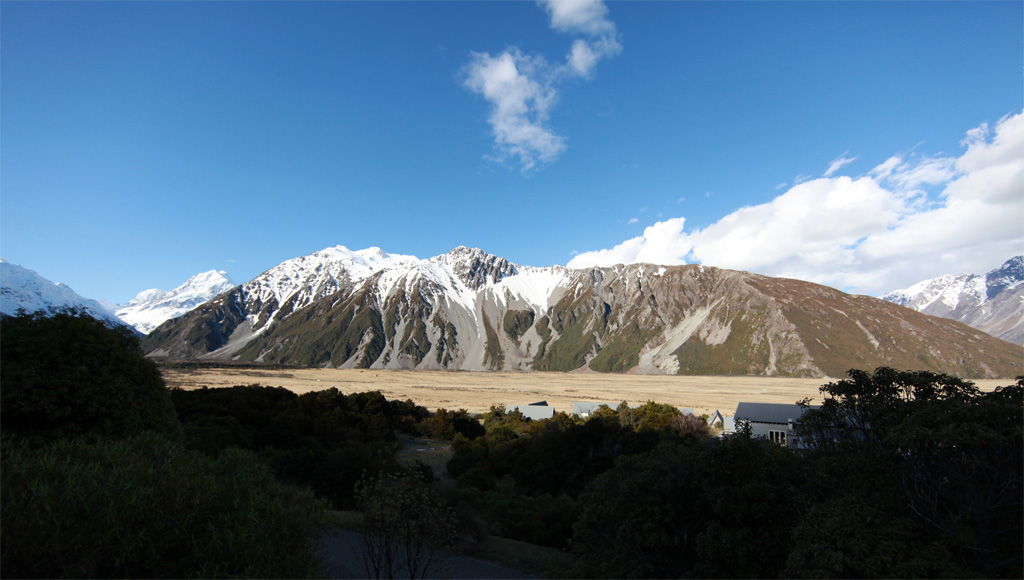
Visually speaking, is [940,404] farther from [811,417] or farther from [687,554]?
[687,554]

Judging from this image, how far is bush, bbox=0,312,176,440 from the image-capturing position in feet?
44.2

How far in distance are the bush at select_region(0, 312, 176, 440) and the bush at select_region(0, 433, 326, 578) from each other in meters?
7.51

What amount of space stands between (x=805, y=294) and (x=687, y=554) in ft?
716

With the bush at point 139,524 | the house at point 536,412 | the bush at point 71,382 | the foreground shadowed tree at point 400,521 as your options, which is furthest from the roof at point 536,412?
the bush at point 139,524

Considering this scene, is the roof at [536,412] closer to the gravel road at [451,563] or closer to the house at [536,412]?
the house at [536,412]

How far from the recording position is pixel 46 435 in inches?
531

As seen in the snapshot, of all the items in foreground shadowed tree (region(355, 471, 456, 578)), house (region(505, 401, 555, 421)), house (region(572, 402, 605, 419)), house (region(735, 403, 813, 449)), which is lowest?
house (region(505, 401, 555, 421))

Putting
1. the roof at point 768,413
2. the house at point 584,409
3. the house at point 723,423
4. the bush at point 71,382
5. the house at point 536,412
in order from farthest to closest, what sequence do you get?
the house at point 584,409 → the house at point 536,412 → the house at point 723,423 → the roof at point 768,413 → the bush at point 71,382

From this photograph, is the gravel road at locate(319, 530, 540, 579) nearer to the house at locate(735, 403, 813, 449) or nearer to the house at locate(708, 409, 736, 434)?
the house at locate(735, 403, 813, 449)

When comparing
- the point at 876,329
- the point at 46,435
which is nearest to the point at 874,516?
the point at 46,435

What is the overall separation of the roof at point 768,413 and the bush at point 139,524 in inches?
1764

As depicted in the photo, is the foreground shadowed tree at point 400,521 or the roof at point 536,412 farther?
the roof at point 536,412

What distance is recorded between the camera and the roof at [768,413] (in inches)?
1688

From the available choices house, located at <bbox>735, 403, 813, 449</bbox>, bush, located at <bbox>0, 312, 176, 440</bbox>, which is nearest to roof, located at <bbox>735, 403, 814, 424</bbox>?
house, located at <bbox>735, 403, 813, 449</bbox>
